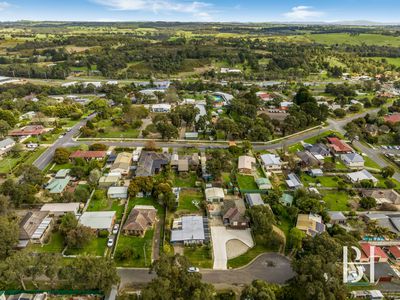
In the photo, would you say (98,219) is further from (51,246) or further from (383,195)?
(383,195)

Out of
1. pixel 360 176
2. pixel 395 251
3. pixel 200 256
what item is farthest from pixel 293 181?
pixel 200 256

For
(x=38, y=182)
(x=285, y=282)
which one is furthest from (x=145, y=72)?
(x=285, y=282)

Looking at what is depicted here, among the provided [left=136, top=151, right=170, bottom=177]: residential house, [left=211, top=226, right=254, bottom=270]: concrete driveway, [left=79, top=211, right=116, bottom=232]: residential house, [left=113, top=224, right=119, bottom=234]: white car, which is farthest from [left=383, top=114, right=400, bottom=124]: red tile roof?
[left=79, top=211, right=116, bottom=232]: residential house

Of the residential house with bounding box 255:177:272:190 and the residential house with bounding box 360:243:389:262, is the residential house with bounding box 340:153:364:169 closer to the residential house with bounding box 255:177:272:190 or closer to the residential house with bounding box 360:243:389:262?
the residential house with bounding box 255:177:272:190

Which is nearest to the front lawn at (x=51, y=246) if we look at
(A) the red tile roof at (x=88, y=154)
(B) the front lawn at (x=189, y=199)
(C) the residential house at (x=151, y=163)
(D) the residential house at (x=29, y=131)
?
(B) the front lawn at (x=189, y=199)

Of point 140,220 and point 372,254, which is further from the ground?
point 372,254

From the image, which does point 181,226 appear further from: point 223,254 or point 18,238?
point 18,238

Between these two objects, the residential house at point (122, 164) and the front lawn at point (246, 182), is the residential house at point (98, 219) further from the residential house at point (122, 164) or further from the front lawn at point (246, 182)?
the front lawn at point (246, 182)
